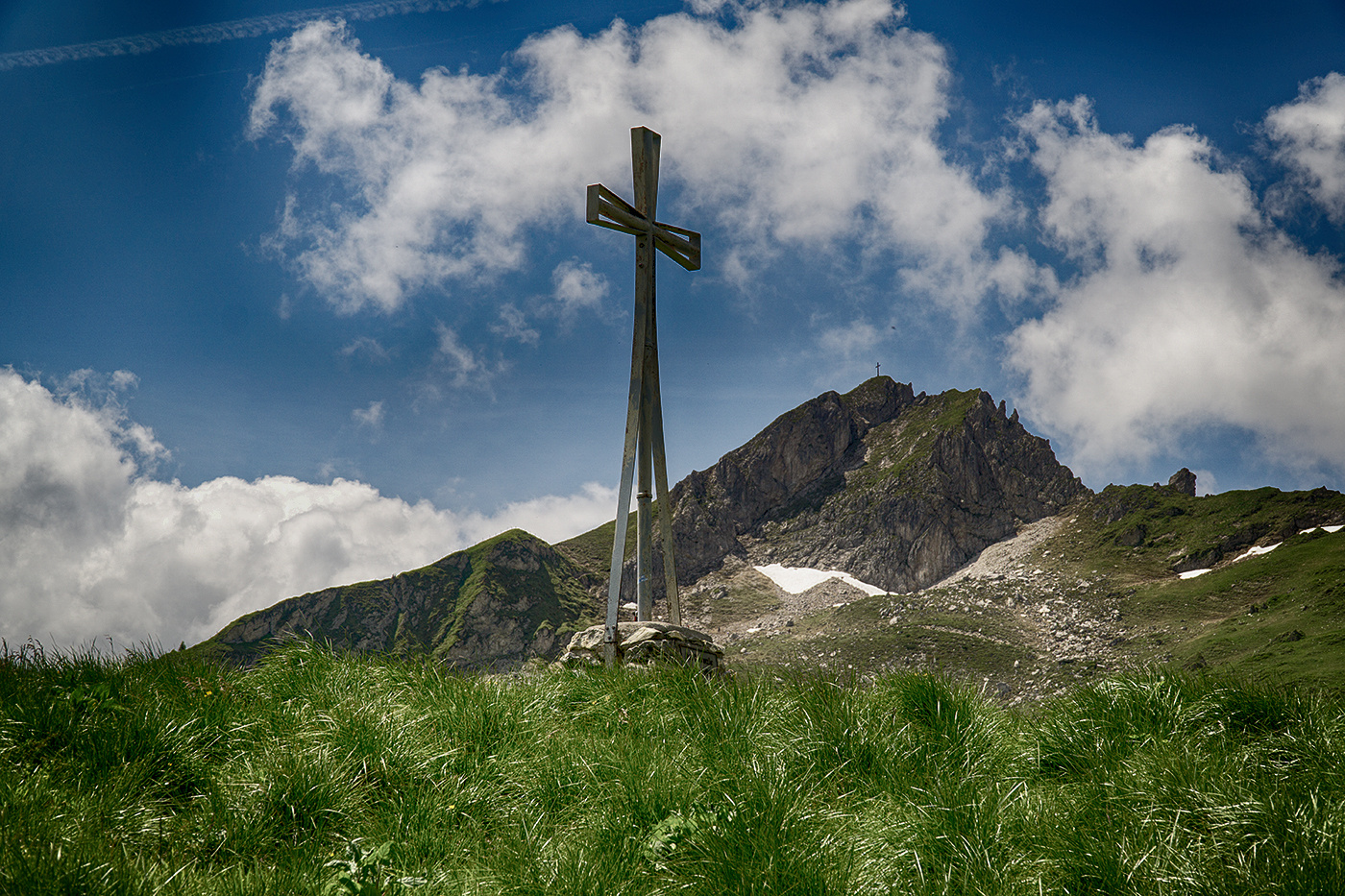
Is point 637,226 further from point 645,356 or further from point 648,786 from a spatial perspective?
point 648,786

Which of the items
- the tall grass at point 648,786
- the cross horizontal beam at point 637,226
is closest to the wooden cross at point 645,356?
the cross horizontal beam at point 637,226

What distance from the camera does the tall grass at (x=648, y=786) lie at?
4.06 m

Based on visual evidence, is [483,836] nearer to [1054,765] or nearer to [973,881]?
[973,881]

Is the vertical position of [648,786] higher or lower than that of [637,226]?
lower

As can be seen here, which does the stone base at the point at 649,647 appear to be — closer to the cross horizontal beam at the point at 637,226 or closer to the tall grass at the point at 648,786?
the tall grass at the point at 648,786

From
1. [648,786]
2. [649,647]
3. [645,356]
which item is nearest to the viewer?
[648,786]

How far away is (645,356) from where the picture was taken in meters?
11.4

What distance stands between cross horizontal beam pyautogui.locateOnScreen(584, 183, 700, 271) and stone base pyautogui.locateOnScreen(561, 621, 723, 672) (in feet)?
19.4

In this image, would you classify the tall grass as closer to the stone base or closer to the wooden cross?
the stone base

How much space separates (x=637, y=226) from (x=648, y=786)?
8781 millimetres

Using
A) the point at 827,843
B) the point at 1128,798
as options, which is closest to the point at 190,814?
the point at 827,843

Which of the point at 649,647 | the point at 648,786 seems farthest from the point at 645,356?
the point at 648,786

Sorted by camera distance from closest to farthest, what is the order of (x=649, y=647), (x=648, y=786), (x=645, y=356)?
(x=648, y=786) → (x=649, y=647) → (x=645, y=356)

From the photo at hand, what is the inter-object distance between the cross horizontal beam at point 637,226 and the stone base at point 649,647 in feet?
19.4
